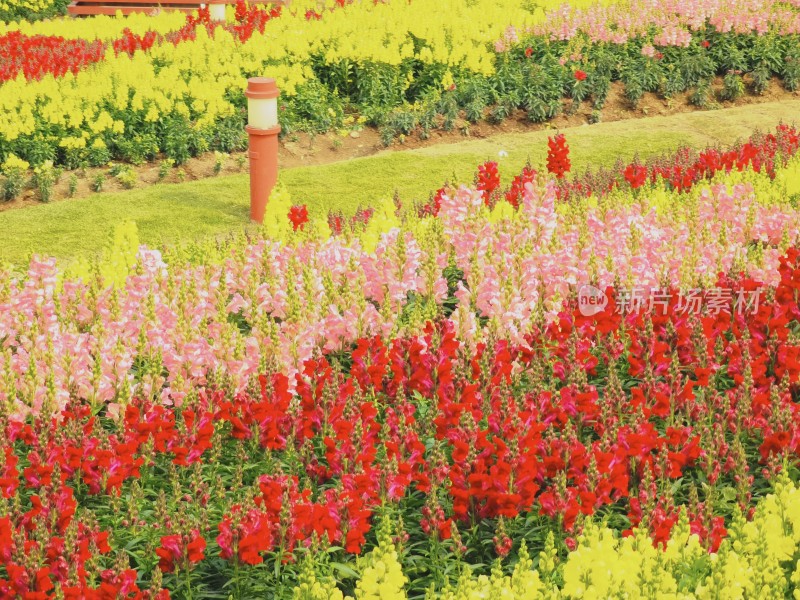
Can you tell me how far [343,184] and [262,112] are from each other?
5.79 feet

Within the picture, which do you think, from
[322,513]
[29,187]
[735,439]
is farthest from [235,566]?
[29,187]

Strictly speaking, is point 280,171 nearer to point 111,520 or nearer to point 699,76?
point 699,76

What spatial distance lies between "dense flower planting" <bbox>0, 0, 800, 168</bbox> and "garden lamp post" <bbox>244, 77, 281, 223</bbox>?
7.61 ft

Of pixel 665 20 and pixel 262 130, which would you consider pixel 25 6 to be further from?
pixel 262 130

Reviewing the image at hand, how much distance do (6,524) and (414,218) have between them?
17.6 feet

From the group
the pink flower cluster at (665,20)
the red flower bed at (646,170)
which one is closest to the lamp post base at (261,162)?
the red flower bed at (646,170)

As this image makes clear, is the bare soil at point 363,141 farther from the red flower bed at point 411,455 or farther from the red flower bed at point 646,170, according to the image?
the red flower bed at point 411,455

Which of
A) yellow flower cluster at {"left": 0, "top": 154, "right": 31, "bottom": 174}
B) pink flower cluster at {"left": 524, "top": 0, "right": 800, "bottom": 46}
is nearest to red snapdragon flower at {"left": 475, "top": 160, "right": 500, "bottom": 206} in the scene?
yellow flower cluster at {"left": 0, "top": 154, "right": 31, "bottom": 174}

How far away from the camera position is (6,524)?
4.97 metres

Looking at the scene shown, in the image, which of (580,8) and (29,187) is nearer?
(29,187)

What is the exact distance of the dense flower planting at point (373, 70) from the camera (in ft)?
46.0

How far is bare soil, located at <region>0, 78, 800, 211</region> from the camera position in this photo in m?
13.6

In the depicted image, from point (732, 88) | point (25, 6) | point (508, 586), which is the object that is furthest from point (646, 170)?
point (25, 6)

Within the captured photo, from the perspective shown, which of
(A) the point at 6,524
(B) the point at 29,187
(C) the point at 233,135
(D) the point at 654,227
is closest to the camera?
(A) the point at 6,524
